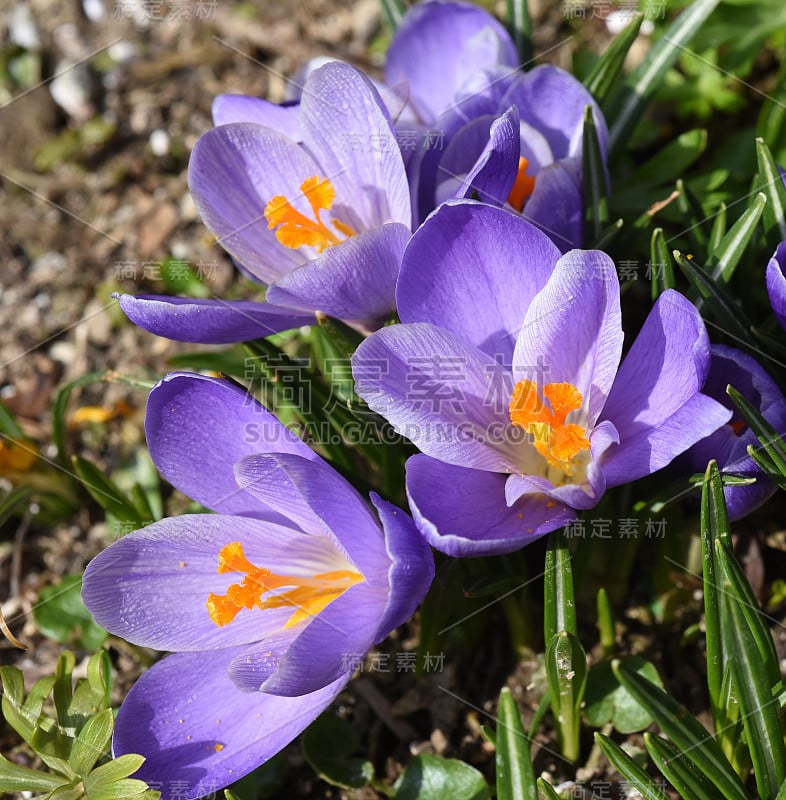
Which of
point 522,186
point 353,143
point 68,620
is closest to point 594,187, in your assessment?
point 522,186

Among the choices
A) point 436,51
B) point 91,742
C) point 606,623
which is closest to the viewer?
point 91,742

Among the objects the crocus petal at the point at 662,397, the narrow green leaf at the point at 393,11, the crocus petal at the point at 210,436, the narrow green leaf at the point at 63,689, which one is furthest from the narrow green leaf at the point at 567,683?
the narrow green leaf at the point at 393,11

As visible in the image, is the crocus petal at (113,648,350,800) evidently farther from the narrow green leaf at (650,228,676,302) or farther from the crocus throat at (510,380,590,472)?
the narrow green leaf at (650,228,676,302)

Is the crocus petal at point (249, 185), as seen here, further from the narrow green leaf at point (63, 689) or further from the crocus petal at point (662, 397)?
the narrow green leaf at point (63, 689)

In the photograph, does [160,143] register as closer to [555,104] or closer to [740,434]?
[555,104]

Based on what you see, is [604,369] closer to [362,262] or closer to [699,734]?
[362,262]

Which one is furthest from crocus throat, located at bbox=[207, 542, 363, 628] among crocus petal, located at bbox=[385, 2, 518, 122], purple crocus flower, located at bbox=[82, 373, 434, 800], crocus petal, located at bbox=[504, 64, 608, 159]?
crocus petal, located at bbox=[385, 2, 518, 122]
